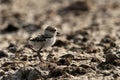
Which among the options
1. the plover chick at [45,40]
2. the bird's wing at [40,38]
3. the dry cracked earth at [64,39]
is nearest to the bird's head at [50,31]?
the plover chick at [45,40]

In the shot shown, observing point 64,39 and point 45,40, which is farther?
point 64,39

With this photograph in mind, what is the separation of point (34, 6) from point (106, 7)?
322cm

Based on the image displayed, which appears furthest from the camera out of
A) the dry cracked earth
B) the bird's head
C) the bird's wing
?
the bird's head

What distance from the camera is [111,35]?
1477 cm

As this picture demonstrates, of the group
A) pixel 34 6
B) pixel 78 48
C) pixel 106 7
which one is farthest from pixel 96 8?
pixel 78 48

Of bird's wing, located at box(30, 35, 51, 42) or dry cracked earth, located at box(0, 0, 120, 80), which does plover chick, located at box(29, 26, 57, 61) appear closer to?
bird's wing, located at box(30, 35, 51, 42)

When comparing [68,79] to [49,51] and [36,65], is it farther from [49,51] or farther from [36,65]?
[49,51]

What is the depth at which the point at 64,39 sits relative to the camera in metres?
14.6

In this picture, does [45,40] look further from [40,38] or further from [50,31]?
[50,31]

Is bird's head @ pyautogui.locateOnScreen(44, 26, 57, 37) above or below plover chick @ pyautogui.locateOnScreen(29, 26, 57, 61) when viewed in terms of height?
above

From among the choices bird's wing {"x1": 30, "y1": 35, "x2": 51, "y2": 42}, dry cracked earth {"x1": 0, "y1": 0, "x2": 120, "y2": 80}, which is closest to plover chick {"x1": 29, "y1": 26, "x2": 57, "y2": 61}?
bird's wing {"x1": 30, "y1": 35, "x2": 51, "y2": 42}

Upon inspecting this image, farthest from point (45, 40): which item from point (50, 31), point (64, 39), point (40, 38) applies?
point (64, 39)

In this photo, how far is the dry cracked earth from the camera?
10.2 metres

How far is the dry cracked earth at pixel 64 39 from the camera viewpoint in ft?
33.3
